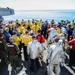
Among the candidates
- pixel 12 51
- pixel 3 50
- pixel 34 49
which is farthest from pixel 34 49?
pixel 3 50

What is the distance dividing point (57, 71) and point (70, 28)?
22.9 ft

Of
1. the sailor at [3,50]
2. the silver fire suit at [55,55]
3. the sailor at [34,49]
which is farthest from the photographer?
the sailor at [34,49]

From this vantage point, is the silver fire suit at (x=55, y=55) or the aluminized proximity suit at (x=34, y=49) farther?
the aluminized proximity suit at (x=34, y=49)

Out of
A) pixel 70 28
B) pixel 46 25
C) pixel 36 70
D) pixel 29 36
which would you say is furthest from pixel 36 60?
pixel 46 25

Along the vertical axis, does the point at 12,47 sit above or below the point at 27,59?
above

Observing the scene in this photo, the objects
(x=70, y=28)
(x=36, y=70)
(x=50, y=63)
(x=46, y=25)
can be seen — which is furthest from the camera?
(x=46, y=25)

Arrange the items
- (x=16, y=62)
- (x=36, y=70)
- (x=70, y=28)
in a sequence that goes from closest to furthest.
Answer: (x=16, y=62)
(x=36, y=70)
(x=70, y=28)

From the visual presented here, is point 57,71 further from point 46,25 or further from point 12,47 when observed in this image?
point 46,25

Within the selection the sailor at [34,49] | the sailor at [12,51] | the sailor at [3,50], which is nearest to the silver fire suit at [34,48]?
the sailor at [34,49]

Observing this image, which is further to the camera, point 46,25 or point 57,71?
point 46,25

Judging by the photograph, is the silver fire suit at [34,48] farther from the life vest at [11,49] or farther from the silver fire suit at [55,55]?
the silver fire suit at [55,55]

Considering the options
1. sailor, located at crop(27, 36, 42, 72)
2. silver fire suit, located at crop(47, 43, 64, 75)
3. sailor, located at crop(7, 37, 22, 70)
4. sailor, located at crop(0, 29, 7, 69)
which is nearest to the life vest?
sailor, located at crop(7, 37, 22, 70)

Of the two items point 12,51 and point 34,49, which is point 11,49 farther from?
point 34,49

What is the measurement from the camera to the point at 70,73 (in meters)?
10.3
